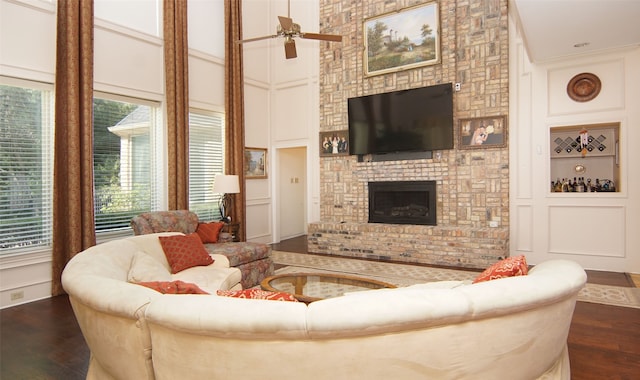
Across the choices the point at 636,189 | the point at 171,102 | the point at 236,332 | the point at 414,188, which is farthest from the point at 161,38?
the point at 636,189

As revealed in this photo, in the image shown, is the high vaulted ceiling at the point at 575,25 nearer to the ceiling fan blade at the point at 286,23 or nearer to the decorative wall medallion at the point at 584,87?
the decorative wall medallion at the point at 584,87

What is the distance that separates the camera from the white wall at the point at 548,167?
16.6 feet

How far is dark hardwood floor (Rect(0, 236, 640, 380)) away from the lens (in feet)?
8.39

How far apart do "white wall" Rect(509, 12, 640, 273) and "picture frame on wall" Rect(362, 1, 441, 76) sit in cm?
122

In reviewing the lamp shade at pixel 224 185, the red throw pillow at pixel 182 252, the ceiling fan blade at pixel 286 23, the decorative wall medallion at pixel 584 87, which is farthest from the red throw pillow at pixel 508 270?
the decorative wall medallion at pixel 584 87

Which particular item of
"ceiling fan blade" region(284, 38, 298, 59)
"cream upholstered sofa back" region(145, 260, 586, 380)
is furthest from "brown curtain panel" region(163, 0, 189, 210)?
"cream upholstered sofa back" region(145, 260, 586, 380)

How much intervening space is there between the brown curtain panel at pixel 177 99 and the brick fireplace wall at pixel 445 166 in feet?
7.91

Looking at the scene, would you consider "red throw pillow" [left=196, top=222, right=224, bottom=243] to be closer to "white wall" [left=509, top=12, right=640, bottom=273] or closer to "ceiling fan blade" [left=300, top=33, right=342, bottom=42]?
"ceiling fan blade" [left=300, top=33, right=342, bottom=42]

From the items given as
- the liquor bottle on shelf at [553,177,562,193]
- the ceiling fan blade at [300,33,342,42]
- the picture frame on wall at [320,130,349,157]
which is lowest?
the liquor bottle on shelf at [553,177,562,193]

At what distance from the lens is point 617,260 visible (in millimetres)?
5141

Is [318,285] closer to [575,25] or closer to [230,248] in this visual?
[230,248]

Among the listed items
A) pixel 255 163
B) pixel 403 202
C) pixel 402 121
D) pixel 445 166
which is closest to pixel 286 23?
pixel 402 121


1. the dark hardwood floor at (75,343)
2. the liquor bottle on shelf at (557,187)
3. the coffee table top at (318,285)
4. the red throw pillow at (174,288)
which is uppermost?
the liquor bottle on shelf at (557,187)

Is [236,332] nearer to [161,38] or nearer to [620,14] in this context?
[620,14]
